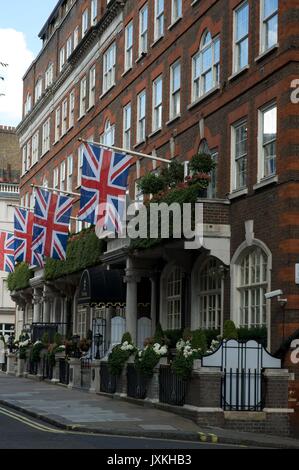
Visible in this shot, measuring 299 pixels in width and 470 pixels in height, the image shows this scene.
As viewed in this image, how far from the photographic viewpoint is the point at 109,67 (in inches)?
1535

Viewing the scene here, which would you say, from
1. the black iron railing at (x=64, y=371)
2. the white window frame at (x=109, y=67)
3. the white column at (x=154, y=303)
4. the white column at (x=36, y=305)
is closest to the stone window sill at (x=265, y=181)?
the white column at (x=154, y=303)

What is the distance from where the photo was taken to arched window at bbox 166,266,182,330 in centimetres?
2906

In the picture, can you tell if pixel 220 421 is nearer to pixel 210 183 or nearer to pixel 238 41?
pixel 210 183

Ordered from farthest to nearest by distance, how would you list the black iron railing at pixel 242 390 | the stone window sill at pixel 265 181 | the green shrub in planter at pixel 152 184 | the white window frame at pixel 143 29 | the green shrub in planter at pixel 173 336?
the white window frame at pixel 143 29 < the green shrub in planter at pixel 173 336 < the green shrub in planter at pixel 152 184 < the stone window sill at pixel 265 181 < the black iron railing at pixel 242 390

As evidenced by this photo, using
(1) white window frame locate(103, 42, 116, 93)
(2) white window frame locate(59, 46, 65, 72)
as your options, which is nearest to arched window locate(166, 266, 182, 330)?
(1) white window frame locate(103, 42, 116, 93)

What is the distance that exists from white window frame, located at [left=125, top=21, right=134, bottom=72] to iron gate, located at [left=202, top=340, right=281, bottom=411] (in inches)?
695

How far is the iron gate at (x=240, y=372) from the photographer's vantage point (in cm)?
2023

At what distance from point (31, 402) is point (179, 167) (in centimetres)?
821

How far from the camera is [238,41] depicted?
25.0 metres

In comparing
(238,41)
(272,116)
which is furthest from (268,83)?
(238,41)

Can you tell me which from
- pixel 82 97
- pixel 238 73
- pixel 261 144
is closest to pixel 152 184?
pixel 238 73

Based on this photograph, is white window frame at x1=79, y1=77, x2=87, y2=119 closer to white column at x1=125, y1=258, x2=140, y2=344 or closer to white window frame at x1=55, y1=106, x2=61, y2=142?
white window frame at x1=55, y1=106, x2=61, y2=142

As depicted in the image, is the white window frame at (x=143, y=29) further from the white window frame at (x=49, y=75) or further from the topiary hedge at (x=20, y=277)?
the topiary hedge at (x=20, y=277)

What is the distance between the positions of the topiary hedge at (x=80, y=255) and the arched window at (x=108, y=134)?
12.7ft
